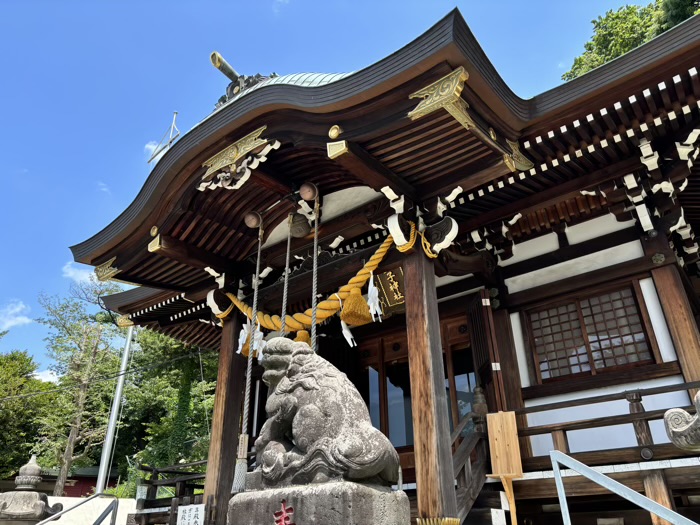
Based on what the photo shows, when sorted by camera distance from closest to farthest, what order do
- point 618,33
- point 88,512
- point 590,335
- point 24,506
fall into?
point 590,335
point 24,506
point 88,512
point 618,33

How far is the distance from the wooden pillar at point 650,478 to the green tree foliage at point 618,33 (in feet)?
40.7

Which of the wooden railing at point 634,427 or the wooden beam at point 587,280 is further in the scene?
the wooden beam at point 587,280

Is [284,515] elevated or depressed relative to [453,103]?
depressed

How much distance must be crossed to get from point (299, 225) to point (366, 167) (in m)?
1.54

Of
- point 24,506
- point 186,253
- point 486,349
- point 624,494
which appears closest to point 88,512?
point 24,506

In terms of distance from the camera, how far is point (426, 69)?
158 inches

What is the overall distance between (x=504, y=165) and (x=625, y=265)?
2353 mm

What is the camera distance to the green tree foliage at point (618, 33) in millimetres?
15500

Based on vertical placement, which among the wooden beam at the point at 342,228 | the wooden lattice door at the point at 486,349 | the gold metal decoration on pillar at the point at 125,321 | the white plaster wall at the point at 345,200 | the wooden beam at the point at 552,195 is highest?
the white plaster wall at the point at 345,200

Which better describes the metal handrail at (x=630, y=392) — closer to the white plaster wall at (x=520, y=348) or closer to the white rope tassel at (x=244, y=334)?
the white plaster wall at (x=520, y=348)

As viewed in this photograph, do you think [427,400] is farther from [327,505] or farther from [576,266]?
[576,266]

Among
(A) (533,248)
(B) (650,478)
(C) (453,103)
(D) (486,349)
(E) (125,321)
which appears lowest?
(B) (650,478)

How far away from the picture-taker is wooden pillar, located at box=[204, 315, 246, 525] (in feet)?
19.5

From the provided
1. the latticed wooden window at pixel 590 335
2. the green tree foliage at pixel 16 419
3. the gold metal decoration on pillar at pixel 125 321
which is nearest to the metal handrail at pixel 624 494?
the latticed wooden window at pixel 590 335
